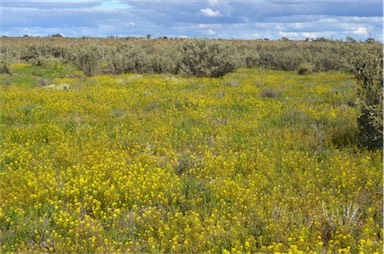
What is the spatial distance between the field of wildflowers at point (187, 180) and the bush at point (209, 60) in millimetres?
10353

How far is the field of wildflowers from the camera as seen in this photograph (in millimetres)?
5211

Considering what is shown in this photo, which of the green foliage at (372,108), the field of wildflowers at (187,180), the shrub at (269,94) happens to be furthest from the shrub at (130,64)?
the green foliage at (372,108)

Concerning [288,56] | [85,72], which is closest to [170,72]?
[85,72]

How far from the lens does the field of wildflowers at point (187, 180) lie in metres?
5.21

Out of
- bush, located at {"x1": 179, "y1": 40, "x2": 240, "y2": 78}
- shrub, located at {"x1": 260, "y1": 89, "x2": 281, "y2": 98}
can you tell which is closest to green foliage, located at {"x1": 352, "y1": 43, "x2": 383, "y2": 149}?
shrub, located at {"x1": 260, "y1": 89, "x2": 281, "y2": 98}

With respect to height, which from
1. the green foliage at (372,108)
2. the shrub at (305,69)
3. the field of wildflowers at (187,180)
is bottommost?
the field of wildflowers at (187,180)

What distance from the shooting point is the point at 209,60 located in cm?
2344

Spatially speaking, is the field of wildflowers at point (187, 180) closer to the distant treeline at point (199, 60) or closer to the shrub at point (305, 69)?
the distant treeline at point (199, 60)

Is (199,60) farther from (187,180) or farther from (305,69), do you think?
(187,180)

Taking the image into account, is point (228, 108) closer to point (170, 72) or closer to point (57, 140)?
point (57, 140)

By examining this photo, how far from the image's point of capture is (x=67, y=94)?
15.1 metres

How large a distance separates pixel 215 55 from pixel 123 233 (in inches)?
736

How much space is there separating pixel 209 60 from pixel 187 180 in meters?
17.1

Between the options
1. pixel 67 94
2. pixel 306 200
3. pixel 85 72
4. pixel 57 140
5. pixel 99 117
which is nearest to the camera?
pixel 306 200
